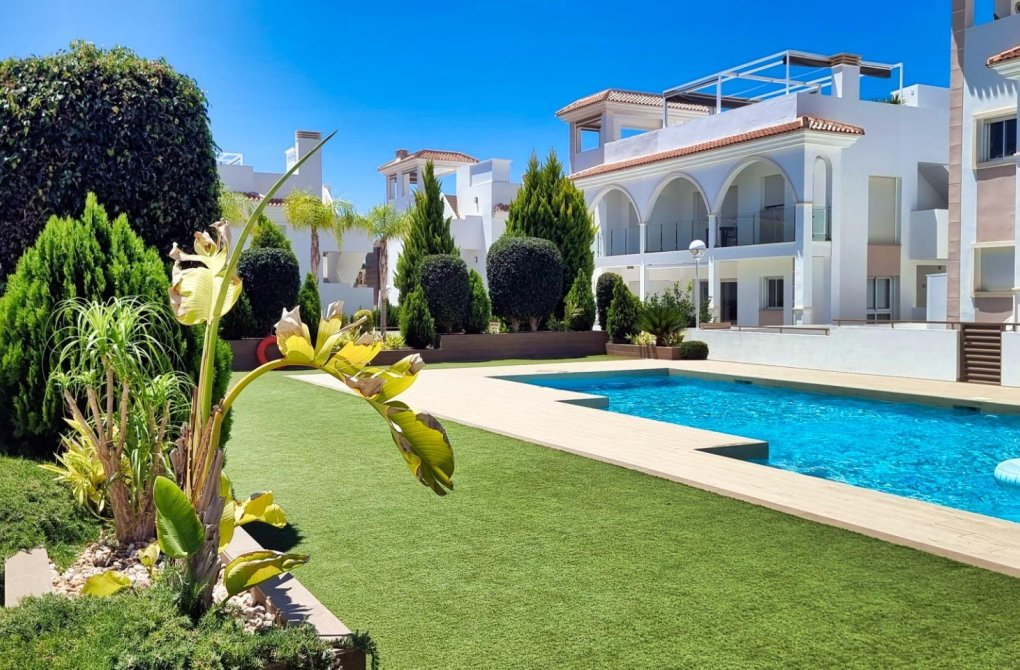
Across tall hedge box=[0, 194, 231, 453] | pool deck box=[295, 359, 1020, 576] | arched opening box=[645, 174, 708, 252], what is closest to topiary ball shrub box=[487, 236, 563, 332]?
pool deck box=[295, 359, 1020, 576]

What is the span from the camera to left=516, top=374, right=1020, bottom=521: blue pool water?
9.72 m

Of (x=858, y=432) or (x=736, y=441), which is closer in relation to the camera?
(x=736, y=441)

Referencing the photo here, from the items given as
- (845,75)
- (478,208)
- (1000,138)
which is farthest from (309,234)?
(1000,138)

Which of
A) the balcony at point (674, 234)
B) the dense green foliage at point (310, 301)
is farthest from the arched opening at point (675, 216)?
the dense green foliage at point (310, 301)

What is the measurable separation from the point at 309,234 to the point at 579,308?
1678 centimetres

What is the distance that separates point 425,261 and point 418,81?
3183 centimetres

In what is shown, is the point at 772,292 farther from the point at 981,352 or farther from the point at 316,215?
the point at 316,215

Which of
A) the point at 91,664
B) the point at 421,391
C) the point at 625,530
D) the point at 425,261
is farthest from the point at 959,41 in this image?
the point at 91,664

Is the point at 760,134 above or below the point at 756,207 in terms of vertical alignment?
above

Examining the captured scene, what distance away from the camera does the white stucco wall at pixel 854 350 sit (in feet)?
56.7

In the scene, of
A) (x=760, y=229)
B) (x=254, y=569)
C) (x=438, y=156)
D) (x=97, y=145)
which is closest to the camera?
(x=254, y=569)

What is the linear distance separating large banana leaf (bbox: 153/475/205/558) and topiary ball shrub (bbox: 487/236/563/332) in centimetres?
2112

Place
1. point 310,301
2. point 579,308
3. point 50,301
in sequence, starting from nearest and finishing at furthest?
point 50,301 → point 310,301 → point 579,308

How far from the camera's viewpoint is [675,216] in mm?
34375
